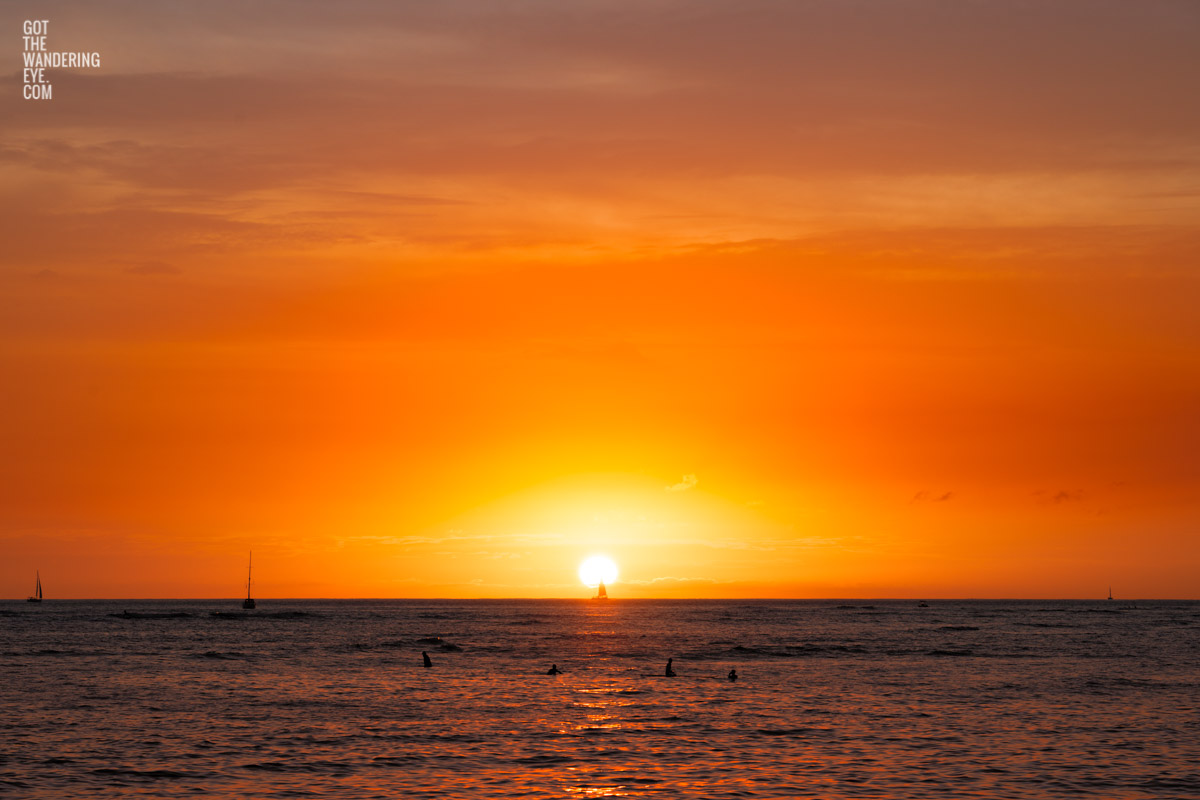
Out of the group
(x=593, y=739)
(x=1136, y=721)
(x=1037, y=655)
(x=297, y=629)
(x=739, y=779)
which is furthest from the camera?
(x=297, y=629)

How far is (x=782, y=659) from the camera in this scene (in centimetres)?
9244

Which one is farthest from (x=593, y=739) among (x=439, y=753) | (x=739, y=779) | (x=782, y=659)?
(x=782, y=659)

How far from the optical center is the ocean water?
1407 inches

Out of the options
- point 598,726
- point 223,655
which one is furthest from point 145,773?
point 223,655

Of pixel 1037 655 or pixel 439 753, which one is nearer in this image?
pixel 439 753

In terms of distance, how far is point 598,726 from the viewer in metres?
48.8

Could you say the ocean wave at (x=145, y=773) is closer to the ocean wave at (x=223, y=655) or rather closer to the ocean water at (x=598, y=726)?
the ocean water at (x=598, y=726)

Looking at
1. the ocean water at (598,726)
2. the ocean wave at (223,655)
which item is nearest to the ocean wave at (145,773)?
the ocean water at (598,726)

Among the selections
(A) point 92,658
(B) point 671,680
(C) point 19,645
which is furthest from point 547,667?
(C) point 19,645

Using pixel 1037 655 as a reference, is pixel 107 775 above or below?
above

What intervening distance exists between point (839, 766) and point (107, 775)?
82.9ft

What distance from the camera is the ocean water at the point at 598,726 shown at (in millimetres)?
35750

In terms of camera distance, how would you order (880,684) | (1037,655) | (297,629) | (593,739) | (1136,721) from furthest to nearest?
(297,629), (1037,655), (880,684), (1136,721), (593,739)

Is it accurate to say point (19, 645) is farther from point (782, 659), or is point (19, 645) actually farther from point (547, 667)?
point (782, 659)
